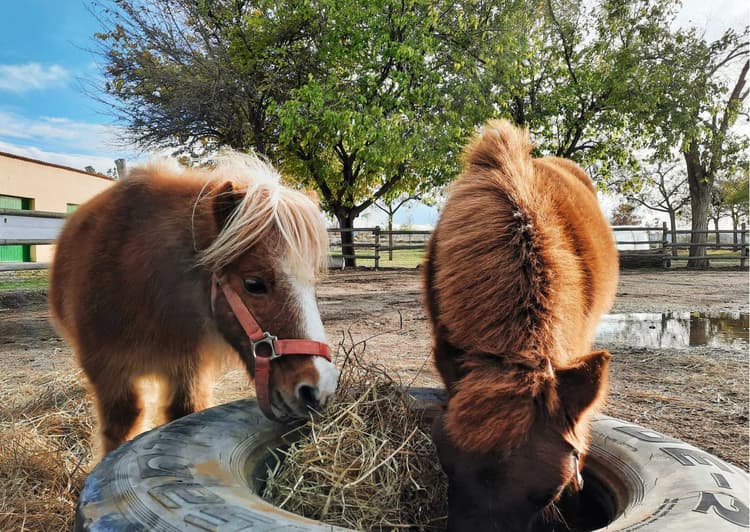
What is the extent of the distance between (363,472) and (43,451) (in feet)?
6.43

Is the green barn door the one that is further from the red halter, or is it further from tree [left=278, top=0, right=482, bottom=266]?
the red halter

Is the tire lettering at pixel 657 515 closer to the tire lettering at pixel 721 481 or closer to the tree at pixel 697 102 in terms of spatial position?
the tire lettering at pixel 721 481

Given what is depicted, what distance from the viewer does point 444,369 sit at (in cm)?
166

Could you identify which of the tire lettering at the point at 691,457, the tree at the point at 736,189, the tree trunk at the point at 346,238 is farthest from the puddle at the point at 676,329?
the tree at the point at 736,189

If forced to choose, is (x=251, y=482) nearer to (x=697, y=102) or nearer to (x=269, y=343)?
(x=269, y=343)

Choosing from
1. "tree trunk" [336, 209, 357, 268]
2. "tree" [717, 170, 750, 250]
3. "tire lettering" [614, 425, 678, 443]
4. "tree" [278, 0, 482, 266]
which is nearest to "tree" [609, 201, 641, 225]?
"tree" [717, 170, 750, 250]

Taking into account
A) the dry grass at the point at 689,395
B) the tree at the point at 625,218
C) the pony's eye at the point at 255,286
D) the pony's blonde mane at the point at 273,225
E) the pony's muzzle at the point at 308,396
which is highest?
the tree at the point at 625,218

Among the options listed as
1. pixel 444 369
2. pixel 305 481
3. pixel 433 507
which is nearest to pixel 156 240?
pixel 305 481

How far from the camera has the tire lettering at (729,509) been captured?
3.85 feet

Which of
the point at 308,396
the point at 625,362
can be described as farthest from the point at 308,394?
the point at 625,362

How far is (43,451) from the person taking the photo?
2.50m

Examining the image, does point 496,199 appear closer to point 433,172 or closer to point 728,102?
point 433,172

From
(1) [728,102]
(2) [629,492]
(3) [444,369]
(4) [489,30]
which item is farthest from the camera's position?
(1) [728,102]

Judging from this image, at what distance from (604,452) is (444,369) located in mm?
680
